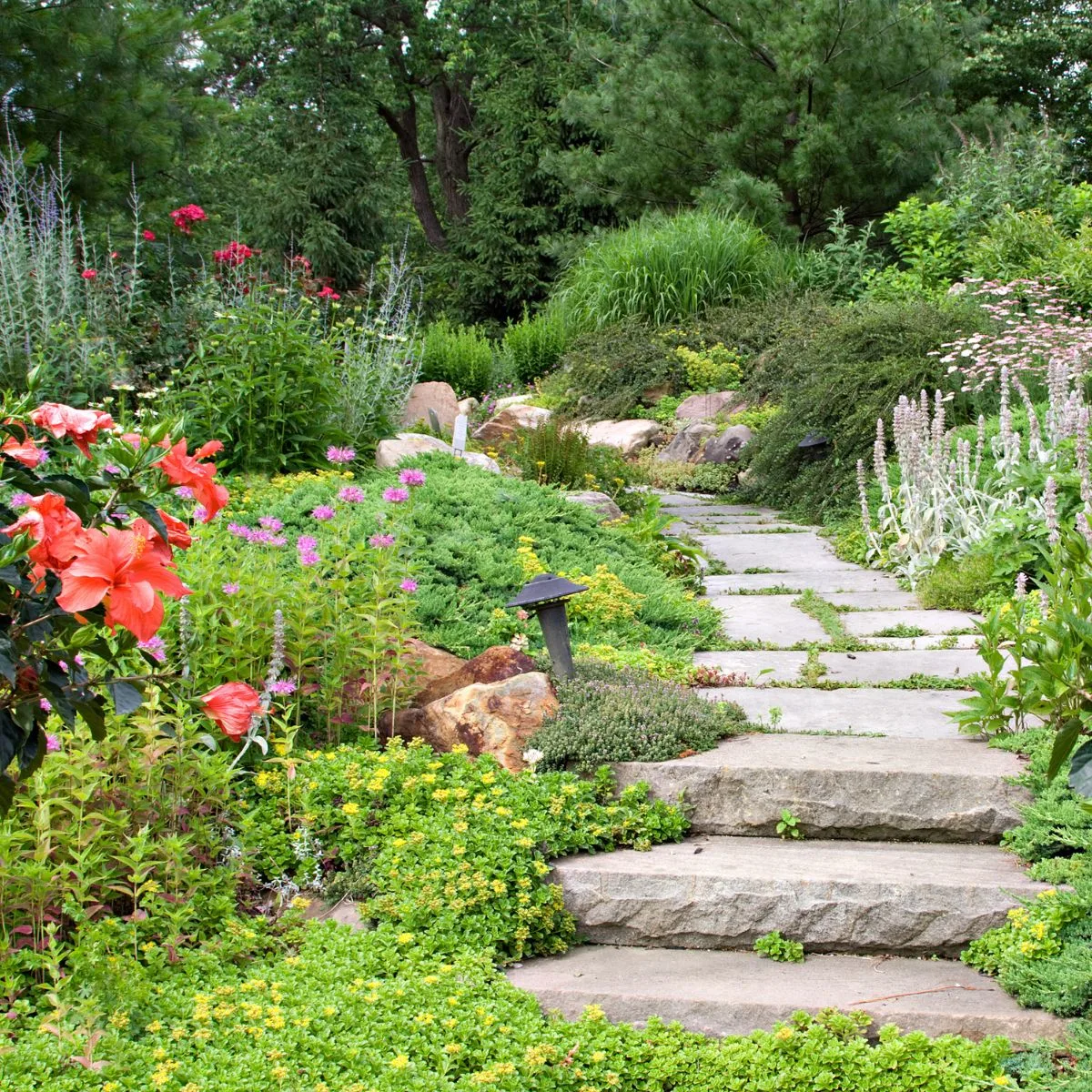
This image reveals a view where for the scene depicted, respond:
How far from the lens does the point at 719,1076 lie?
7.98 ft

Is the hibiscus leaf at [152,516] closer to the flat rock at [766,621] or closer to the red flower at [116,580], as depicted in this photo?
the red flower at [116,580]

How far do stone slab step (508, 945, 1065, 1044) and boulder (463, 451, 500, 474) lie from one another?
384 cm

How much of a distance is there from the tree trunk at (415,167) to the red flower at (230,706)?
1954cm

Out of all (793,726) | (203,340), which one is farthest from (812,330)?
(793,726)

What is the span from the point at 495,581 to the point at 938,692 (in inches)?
70.8

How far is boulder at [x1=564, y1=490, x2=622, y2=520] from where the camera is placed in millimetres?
6448

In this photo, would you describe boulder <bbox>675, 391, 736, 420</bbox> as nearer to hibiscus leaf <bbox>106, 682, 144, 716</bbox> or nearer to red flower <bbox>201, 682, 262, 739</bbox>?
red flower <bbox>201, 682, 262, 739</bbox>

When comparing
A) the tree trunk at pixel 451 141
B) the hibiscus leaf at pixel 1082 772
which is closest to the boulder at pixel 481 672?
the hibiscus leaf at pixel 1082 772

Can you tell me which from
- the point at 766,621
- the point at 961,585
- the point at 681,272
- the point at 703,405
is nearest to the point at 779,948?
the point at 766,621

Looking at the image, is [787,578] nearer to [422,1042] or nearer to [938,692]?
[938,692]

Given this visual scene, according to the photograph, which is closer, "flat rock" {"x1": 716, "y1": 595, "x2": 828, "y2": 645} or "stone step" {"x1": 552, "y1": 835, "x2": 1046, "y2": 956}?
"stone step" {"x1": 552, "y1": 835, "x2": 1046, "y2": 956}

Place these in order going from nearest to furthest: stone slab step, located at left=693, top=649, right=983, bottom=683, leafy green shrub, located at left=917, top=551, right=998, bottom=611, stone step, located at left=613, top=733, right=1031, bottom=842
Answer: stone step, located at left=613, top=733, right=1031, bottom=842 < stone slab step, located at left=693, top=649, right=983, bottom=683 < leafy green shrub, located at left=917, top=551, right=998, bottom=611

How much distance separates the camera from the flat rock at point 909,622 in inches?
188

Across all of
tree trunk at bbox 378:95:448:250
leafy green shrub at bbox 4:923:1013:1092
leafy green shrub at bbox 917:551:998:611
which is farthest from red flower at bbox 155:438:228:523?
tree trunk at bbox 378:95:448:250
